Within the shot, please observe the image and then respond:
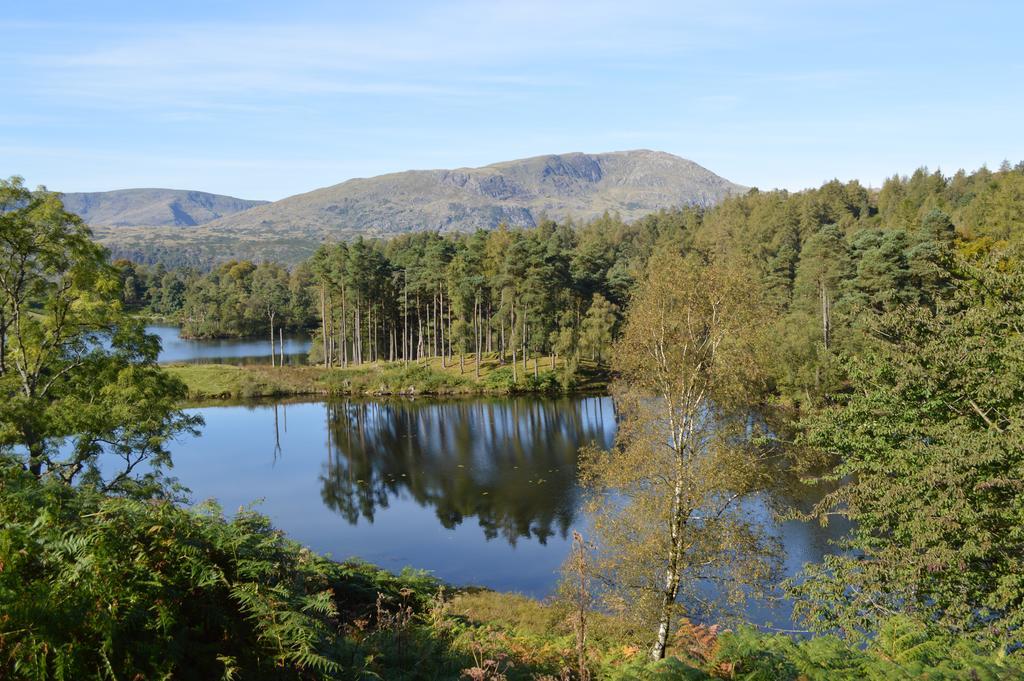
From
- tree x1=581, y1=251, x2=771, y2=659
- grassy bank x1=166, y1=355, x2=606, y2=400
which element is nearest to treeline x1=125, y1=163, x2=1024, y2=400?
grassy bank x1=166, y1=355, x2=606, y2=400

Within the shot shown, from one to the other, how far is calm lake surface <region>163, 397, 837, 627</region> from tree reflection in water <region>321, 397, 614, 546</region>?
0.10 metres

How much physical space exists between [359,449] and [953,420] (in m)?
33.6

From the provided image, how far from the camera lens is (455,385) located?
2344 inches

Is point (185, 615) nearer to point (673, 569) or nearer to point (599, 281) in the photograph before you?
point (673, 569)

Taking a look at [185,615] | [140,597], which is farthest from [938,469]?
[140,597]

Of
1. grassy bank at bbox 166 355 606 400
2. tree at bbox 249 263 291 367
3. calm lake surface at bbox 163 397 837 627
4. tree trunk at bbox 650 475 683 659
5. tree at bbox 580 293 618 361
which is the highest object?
tree at bbox 249 263 291 367

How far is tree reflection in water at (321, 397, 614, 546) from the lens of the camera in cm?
3019

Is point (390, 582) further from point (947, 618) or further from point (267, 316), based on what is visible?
point (267, 316)

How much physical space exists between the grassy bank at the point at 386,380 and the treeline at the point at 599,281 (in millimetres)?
2387

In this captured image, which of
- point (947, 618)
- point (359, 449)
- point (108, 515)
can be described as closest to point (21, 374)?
point (108, 515)

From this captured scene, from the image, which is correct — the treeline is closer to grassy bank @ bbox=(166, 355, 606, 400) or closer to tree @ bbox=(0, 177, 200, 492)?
grassy bank @ bbox=(166, 355, 606, 400)

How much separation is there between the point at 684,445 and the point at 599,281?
173ft

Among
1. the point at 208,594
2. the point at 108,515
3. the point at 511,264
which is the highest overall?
the point at 511,264

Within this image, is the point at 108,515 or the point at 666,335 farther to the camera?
the point at 666,335
